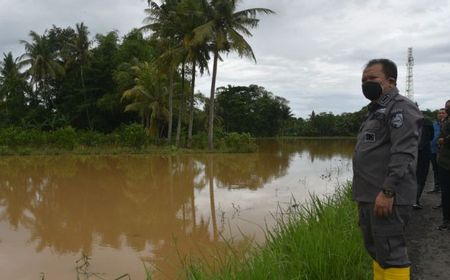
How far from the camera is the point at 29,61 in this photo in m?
34.8

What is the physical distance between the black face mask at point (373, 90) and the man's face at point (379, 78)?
34 mm

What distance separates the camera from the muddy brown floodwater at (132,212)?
5.24 meters

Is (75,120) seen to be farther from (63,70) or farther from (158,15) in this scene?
(158,15)

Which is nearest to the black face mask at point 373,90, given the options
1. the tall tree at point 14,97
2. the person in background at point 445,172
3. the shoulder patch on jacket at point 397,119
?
the shoulder patch on jacket at point 397,119

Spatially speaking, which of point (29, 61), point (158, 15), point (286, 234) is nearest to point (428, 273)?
point (286, 234)

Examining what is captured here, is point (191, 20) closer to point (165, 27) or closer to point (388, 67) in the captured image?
point (165, 27)

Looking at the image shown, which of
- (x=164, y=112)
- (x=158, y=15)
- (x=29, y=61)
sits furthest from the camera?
(x=29, y=61)

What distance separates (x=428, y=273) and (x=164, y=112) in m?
24.9

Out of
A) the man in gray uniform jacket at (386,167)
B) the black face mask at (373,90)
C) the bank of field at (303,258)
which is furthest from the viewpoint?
the bank of field at (303,258)

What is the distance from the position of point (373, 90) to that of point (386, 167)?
457mm

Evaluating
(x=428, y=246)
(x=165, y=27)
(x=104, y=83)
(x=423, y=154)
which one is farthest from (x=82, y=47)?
(x=428, y=246)

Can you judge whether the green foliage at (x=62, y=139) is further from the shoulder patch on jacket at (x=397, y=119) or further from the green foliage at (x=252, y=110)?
the green foliage at (x=252, y=110)

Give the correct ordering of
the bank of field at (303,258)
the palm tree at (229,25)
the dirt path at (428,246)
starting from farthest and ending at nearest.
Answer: the palm tree at (229,25), the dirt path at (428,246), the bank of field at (303,258)

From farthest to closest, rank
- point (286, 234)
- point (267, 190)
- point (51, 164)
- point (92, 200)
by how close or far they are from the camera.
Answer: point (51, 164)
point (267, 190)
point (92, 200)
point (286, 234)
